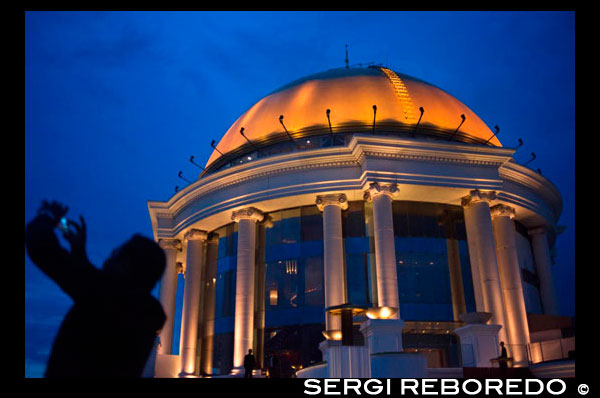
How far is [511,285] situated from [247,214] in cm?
1483

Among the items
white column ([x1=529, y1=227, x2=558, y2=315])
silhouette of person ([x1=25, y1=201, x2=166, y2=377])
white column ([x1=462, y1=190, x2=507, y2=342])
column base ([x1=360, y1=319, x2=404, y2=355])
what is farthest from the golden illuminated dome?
silhouette of person ([x1=25, y1=201, x2=166, y2=377])

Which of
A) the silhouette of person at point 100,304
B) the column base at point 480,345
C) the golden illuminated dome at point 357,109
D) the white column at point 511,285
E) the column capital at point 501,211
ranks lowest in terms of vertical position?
the silhouette of person at point 100,304

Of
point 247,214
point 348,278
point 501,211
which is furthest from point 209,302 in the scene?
point 501,211

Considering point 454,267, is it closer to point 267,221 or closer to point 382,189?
point 382,189

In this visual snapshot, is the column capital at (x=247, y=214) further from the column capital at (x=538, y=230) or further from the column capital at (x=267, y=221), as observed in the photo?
the column capital at (x=538, y=230)

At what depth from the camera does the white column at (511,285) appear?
24.7m

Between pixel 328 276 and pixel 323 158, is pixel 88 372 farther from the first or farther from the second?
pixel 323 158

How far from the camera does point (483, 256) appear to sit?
26.0m

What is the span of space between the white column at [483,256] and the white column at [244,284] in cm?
1175

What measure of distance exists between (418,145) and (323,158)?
5031 mm

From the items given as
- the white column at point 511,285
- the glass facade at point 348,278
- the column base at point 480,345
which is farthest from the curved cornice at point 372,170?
the column base at point 480,345

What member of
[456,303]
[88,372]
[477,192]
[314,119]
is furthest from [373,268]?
[88,372]

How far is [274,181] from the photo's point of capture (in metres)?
28.4

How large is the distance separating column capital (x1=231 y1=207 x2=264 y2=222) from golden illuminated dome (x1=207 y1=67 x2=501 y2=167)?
4936mm
